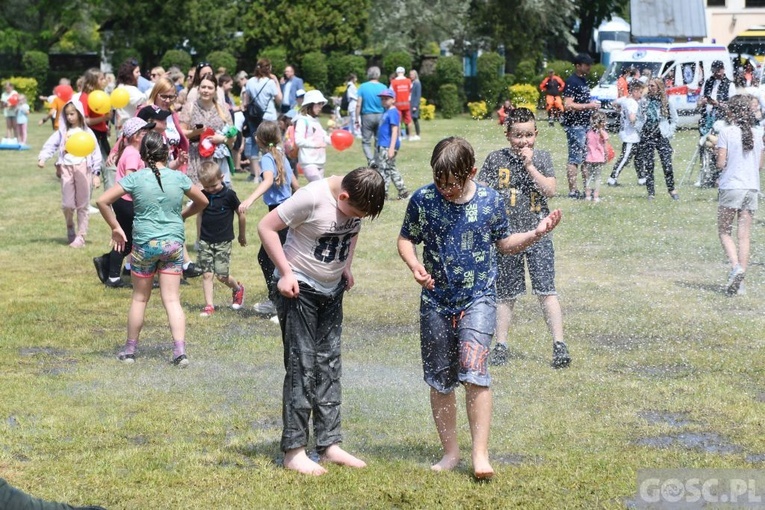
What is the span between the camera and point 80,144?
487 inches

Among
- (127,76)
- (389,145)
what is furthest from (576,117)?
(127,76)

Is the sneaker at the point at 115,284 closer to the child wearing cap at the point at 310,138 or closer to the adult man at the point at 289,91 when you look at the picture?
the child wearing cap at the point at 310,138

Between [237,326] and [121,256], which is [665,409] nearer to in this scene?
[237,326]

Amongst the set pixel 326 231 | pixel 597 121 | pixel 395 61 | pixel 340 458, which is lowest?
pixel 340 458

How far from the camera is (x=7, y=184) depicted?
2011cm

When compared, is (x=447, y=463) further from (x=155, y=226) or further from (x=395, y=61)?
(x=395, y=61)

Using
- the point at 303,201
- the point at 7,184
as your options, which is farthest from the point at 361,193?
the point at 7,184

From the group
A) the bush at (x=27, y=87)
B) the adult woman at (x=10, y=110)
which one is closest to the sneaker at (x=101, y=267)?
the adult woman at (x=10, y=110)

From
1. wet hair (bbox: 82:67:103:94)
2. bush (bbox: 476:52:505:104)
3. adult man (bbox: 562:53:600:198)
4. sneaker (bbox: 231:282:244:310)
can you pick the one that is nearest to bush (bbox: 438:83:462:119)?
bush (bbox: 476:52:505:104)

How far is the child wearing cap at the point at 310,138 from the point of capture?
11.8m

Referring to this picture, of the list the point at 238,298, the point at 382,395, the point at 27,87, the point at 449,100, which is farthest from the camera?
the point at 27,87

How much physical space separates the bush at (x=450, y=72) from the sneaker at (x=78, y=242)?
26678 millimetres

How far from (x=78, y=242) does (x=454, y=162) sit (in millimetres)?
9066

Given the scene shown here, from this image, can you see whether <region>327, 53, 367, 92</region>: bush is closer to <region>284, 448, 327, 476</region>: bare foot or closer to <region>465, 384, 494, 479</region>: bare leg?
<region>284, 448, 327, 476</region>: bare foot
